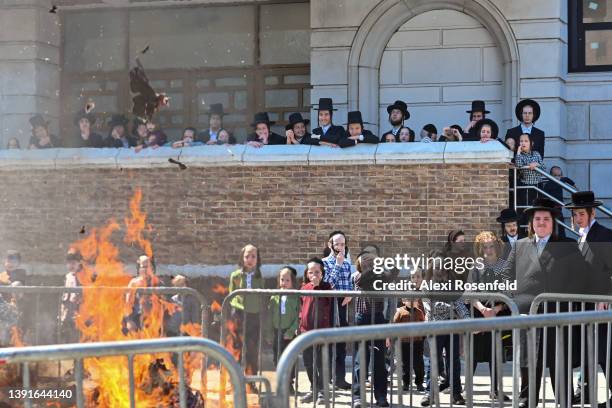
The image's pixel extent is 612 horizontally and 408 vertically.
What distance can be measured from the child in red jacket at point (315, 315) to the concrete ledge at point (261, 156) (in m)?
3.98

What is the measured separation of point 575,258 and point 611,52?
10046 mm

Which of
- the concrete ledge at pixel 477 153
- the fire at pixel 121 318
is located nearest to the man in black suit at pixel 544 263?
the fire at pixel 121 318

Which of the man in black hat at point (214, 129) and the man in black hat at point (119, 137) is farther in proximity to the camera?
the man in black hat at point (214, 129)

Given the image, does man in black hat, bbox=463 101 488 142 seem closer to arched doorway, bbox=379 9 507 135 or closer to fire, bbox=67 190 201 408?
arched doorway, bbox=379 9 507 135

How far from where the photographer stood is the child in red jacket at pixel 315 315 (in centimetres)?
934

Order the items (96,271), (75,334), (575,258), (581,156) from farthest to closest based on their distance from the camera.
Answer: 1. (581,156)
2. (96,271)
3. (75,334)
4. (575,258)

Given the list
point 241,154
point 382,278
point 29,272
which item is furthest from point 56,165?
point 382,278

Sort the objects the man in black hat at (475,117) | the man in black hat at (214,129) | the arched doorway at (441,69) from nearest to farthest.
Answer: the man in black hat at (475,117)
the man in black hat at (214,129)
the arched doorway at (441,69)

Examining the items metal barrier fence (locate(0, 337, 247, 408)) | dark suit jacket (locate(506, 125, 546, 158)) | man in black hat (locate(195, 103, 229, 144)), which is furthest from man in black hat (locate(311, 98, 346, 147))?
metal barrier fence (locate(0, 337, 247, 408))

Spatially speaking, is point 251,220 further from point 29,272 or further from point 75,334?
point 75,334

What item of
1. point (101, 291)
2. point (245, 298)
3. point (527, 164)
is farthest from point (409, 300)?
point (527, 164)

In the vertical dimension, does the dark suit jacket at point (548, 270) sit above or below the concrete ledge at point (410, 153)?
below

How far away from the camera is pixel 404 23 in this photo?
1966 cm

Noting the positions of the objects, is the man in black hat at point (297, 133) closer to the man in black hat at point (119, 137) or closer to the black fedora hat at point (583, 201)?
the man in black hat at point (119, 137)
